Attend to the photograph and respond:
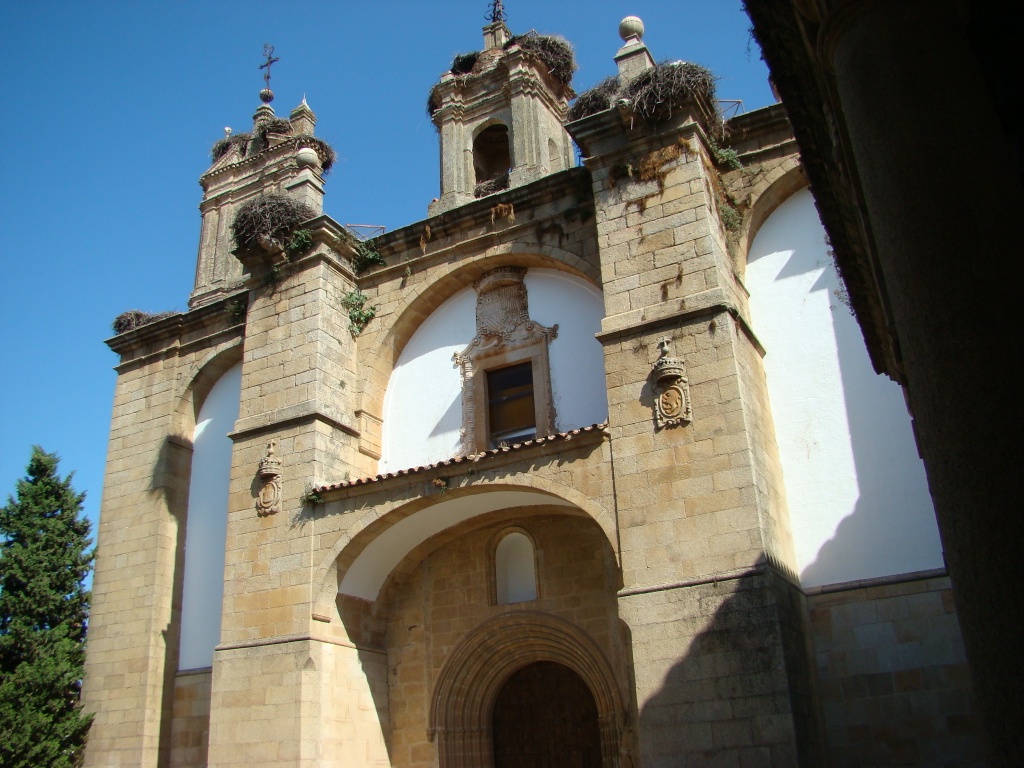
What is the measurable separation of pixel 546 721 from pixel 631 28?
823 centimetres

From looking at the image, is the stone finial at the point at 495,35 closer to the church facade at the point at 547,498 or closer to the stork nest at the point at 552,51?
the stork nest at the point at 552,51

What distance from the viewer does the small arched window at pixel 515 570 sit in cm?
1098

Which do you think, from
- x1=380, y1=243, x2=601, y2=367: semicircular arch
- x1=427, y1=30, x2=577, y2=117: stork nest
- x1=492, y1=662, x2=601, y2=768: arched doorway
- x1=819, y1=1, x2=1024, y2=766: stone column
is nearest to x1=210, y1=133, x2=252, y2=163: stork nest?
x1=427, y1=30, x2=577, y2=117: stork nest

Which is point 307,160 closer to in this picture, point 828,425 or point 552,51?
point 552,51

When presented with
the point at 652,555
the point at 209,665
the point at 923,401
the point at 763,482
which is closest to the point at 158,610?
the point at 209,665

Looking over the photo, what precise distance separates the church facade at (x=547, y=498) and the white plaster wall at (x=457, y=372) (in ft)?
0.12

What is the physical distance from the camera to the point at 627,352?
955cm

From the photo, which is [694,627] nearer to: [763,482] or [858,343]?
[763,482]

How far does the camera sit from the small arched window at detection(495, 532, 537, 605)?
11.0 metres

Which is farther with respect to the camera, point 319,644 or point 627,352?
point 319,644

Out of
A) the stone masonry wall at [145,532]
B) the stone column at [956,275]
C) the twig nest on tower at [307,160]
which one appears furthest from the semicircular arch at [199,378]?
the stone column at [956,275]

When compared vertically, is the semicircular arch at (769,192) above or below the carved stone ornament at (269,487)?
above

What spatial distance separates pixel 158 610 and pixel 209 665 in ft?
3.57

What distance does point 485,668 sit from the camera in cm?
1087
